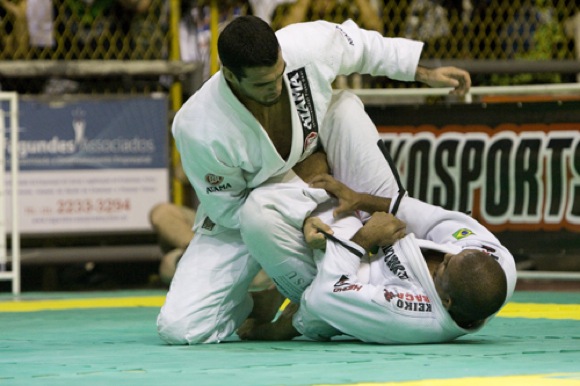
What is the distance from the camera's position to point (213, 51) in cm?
912

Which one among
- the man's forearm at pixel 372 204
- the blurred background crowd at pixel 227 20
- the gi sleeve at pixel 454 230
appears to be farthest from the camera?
the blurred background crowd at pixel 227 20

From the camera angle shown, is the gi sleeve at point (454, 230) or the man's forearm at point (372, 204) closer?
the gi sleeve at point (454, 230)

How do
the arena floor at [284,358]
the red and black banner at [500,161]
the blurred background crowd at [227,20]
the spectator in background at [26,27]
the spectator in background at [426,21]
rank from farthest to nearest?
1. the spectator in background at [426,21]
2. the blurred background crowd at [227,20]
3. the spectator in background at [26,27]
4. the red and black banner at [500,161]
5. the arena floor at [284,358]

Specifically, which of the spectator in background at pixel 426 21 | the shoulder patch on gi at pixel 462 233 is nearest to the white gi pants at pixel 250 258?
the shoulder patch on gi at pixel 462 233

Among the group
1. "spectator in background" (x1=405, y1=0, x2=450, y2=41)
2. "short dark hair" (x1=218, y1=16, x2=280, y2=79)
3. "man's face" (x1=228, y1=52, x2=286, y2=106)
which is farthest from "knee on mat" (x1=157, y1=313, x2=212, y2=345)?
"spectator in background" (x1=405, y1=0, x2=450, y2=41)

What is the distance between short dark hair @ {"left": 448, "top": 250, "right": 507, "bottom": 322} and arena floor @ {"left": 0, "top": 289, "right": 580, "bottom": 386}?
0.51ft

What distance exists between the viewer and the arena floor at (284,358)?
3.47m

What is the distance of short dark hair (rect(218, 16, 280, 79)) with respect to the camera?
4277 mm

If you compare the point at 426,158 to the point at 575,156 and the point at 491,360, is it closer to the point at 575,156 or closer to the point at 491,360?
the point at 575,156

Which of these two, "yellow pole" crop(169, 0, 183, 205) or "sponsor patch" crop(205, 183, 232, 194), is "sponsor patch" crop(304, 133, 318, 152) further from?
"yellow pole" crop(169, 0, 183, 205)

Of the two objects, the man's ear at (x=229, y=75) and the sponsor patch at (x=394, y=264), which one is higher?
the man's ear at (x=229, y=75)

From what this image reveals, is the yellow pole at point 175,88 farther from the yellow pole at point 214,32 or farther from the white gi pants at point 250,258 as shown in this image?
the white gi pants at point 250,258

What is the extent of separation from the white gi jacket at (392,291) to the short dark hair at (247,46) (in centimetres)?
78

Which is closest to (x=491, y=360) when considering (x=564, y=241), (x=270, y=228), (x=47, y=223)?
(x=270, y=228)
